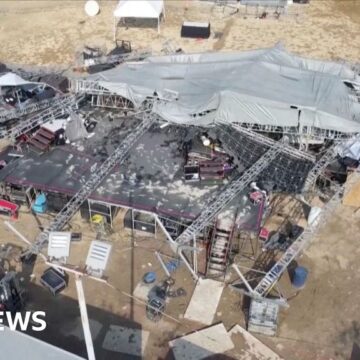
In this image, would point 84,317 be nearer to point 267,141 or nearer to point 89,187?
point 89,187

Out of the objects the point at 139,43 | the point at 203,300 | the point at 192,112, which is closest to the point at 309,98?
the point at 192,112

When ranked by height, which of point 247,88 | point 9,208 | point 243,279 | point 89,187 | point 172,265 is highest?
point 247,88

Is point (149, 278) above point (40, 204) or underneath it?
underneath

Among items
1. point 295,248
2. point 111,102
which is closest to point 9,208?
point 111,102

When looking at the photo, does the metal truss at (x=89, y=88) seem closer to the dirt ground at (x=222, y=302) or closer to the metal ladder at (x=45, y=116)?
the metal ladder at (x=45, y=116)

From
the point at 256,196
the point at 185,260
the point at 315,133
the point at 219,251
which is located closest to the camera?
the point at 185,260

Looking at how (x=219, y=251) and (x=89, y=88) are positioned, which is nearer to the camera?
(x=219, y=251)

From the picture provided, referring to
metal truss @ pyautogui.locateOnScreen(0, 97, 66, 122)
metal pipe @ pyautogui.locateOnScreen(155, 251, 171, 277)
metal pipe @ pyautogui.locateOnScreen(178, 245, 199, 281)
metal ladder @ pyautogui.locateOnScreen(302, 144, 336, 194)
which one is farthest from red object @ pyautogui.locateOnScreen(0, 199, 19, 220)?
metal ladder @ pyautogui.locateOnScreen(302, 144, 336, 194)

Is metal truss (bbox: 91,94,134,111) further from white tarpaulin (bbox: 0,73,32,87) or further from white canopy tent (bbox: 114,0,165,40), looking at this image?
white canopy tent (bbox: 114,0,165,40)
